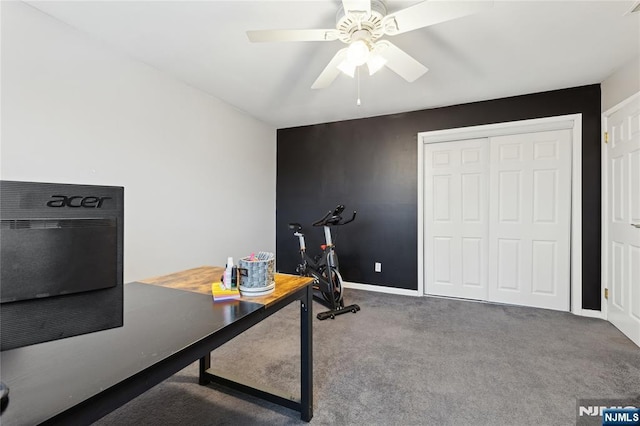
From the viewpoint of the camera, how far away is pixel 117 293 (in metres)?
0.72

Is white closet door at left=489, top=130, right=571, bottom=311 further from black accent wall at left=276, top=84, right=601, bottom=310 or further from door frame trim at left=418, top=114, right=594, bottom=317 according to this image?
black accent wall at left=276, top=84, right=601, bottom=310

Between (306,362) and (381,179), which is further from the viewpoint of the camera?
(381,179)

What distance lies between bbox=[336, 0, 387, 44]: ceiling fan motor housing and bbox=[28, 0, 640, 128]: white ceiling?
0.16 meters

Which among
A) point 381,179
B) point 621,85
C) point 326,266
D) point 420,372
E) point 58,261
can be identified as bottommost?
point 420,372

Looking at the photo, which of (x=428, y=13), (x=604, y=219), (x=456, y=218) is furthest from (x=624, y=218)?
(x=428, y=13)

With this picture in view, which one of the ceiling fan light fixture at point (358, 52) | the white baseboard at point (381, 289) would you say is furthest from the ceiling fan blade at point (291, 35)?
the white baseboard at point (381, 289)

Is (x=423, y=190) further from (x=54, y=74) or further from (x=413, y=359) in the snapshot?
(x=54, y=74)

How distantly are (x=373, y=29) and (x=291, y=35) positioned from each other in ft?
1.60

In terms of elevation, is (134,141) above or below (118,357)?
above

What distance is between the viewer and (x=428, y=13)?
1.43m

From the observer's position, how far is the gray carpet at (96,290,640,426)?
158 centimetres

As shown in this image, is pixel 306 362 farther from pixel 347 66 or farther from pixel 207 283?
pixel 347 66

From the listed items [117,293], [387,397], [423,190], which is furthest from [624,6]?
[117,293]

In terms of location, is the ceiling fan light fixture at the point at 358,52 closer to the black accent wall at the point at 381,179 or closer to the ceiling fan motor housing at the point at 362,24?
the ceiling fan motor housing at the point at 362,24
